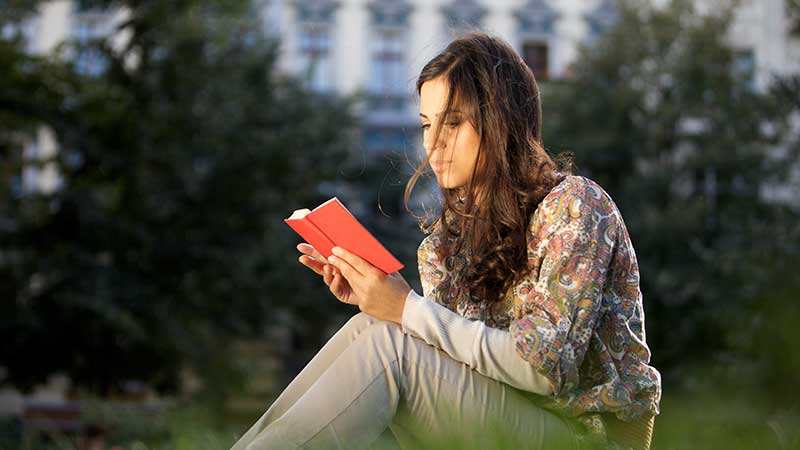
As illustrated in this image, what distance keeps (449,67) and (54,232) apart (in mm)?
12037

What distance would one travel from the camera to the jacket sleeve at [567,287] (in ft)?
7.84

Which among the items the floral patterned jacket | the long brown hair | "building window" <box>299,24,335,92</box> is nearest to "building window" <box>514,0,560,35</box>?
"building window" <box>299,24,335,92</box>

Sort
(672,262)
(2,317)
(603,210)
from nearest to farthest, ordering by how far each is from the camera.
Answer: (603,210) → (2,317) → (672,262)

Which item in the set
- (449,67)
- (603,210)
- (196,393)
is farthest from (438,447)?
(196,393)

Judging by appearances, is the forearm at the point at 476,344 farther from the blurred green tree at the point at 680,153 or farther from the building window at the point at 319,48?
the building window at the point at 319,48

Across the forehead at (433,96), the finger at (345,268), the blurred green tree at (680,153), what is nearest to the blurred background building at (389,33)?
the blurred green tree at (680,153)

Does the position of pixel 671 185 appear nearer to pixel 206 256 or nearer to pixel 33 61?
pixel 206 256

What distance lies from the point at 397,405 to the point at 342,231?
1.60 ft

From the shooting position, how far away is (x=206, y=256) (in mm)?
13961

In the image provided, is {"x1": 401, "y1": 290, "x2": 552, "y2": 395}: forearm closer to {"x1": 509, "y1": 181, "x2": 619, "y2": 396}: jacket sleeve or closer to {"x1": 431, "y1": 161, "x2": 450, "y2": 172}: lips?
{"x1": 509, "y1": 181, "x2": 619, "y2": 396}: jacket sleeve

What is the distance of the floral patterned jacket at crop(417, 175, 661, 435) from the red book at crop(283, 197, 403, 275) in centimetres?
37

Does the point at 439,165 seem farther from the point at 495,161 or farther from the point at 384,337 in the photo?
the point at 384,337

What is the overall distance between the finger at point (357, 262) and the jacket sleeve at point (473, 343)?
0.16 metres

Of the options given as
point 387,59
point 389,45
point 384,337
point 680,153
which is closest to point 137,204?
point 680,153
